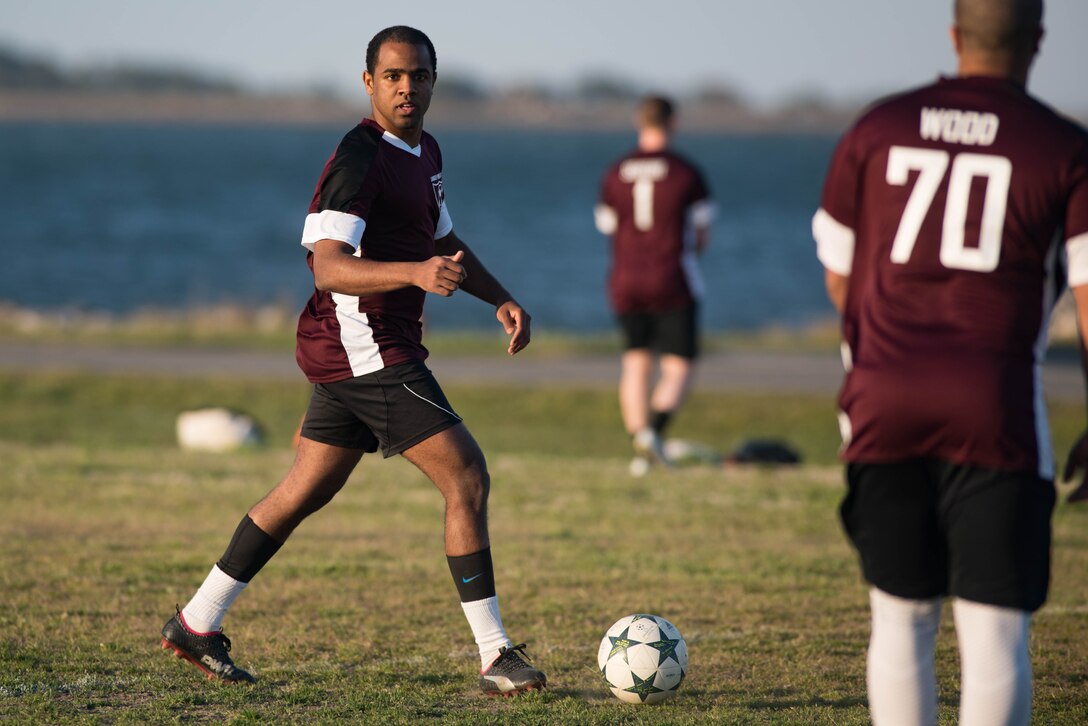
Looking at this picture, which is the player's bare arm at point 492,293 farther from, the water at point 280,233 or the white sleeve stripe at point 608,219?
the water at point 280,233

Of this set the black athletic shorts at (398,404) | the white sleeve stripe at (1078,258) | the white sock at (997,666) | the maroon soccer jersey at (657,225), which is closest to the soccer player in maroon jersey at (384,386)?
the black athletic shorts at (398,404)

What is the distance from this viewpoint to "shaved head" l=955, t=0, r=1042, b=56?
3.68 m

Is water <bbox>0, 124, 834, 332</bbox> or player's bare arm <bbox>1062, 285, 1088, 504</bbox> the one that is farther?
water <bbox>0, 124, 834, 332</bbox>

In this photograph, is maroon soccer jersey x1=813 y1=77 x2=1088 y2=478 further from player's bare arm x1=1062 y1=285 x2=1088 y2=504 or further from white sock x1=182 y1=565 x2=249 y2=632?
white sock x1=182 y1=565 x2=249 y2=632

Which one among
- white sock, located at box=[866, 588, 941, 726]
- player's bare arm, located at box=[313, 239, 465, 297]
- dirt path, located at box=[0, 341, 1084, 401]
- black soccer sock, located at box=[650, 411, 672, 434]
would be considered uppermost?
player's bare arm, located at box=[313, 239, 465, 297]

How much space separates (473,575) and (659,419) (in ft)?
22.2

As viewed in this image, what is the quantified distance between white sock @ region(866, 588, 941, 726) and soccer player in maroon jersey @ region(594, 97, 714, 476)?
780cm

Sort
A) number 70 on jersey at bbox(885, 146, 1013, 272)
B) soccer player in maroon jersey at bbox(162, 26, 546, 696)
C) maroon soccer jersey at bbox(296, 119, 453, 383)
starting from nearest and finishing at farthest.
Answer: number 70 on jersey at bbox(885, 146, 1013, 272), maroon soccer jersey at bbox(296, 119, 453, 383), soccer player in maroon jersey at bbox(162, 26, 546, 696)

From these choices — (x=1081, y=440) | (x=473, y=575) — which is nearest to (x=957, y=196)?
(x=1081, y=440)

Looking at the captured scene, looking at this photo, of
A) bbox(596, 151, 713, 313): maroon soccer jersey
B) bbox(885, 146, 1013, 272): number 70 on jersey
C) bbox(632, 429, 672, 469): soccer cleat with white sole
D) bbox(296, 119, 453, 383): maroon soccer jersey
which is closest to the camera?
bbox(885, 146, 1013, 272): number 70 on jersey

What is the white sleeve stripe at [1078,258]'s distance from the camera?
3613 mm

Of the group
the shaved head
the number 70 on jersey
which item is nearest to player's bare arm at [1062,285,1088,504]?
the number 70 on jersey

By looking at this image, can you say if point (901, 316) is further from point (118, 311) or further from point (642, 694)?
point (118, 311)

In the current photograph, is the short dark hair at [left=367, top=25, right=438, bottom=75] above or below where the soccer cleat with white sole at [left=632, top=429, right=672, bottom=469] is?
above
